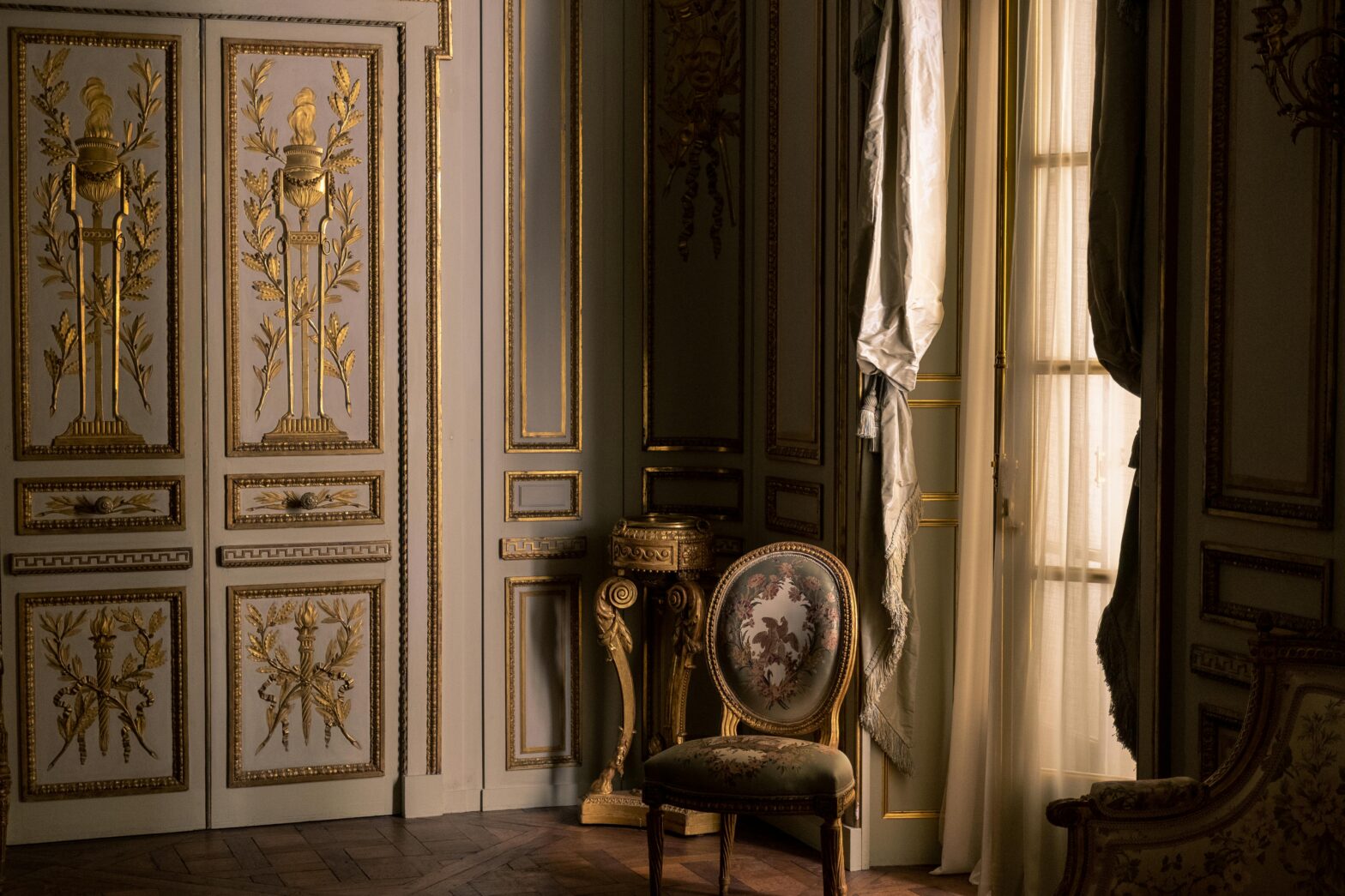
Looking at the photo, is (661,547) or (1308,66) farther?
(661,547)

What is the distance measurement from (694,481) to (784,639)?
1.08m

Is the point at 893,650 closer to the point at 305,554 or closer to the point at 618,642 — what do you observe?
the point at 618,642

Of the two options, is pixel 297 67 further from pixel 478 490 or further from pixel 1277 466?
pixel 1277 466

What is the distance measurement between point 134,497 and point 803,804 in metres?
2.16

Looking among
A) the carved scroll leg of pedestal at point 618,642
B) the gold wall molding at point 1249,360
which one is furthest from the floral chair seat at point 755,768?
the gold wall molding at point 1249,360

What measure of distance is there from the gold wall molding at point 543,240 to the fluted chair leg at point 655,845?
1423mm

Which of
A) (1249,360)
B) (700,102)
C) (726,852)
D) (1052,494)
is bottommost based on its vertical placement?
(726,852)

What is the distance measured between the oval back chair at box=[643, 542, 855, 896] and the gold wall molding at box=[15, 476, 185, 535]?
1.66m

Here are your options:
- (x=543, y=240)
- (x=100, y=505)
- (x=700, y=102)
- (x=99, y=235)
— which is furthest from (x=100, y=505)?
(x=700, y=102)

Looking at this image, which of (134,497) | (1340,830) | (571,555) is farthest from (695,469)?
(1340,830)

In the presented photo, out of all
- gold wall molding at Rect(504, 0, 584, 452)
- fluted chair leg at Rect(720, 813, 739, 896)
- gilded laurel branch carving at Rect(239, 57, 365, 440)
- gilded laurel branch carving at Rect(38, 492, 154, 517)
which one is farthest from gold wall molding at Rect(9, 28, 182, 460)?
fluted chair leg at Rect(720, 813, 739, 896)

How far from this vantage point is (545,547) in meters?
4.55

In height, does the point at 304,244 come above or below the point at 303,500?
above

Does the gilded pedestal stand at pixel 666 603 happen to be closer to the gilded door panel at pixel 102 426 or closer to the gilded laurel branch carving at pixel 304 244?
the gilded laurel branch carving at pixel 304 244
